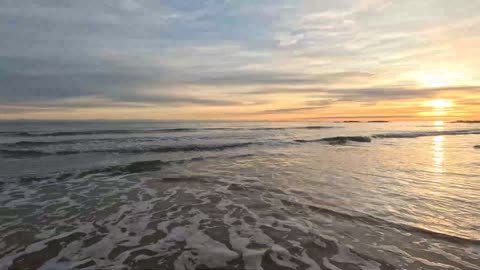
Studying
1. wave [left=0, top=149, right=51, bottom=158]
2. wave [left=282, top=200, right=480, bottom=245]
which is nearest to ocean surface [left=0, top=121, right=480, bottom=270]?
wave [left=282, top=200, right=480, bottom=245]

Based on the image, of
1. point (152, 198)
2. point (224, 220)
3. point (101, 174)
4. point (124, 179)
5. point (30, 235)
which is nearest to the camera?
point (30, 235)

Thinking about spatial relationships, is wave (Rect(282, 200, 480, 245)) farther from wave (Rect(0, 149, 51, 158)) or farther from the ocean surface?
wave (Rect(0, 149, 51, 158))

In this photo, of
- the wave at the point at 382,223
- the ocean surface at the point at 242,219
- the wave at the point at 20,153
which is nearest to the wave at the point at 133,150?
the wave at the point at 20,153

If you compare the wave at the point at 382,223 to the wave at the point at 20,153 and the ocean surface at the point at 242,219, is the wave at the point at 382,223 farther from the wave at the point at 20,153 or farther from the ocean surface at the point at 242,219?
the wave at the point at 20,153

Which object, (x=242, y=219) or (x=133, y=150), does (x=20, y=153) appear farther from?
(x=242, y=219)

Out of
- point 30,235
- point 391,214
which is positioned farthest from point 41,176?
point 391,214

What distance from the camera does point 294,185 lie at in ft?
34.5

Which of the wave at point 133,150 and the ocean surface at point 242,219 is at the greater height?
the wave at point 133,150

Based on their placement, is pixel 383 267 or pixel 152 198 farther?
pixel 152 198

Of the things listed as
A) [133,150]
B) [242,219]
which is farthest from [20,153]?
[242,219]

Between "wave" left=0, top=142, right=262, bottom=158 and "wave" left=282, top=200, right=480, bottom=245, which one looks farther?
"wave" left=0, top=142, right=262, bottom=158

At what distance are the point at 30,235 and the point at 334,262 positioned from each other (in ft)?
18.6

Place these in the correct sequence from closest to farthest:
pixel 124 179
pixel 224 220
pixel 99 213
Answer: pixel 224 220, pixel 99 213, pixel 124 179

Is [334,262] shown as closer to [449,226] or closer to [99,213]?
[449,226]
